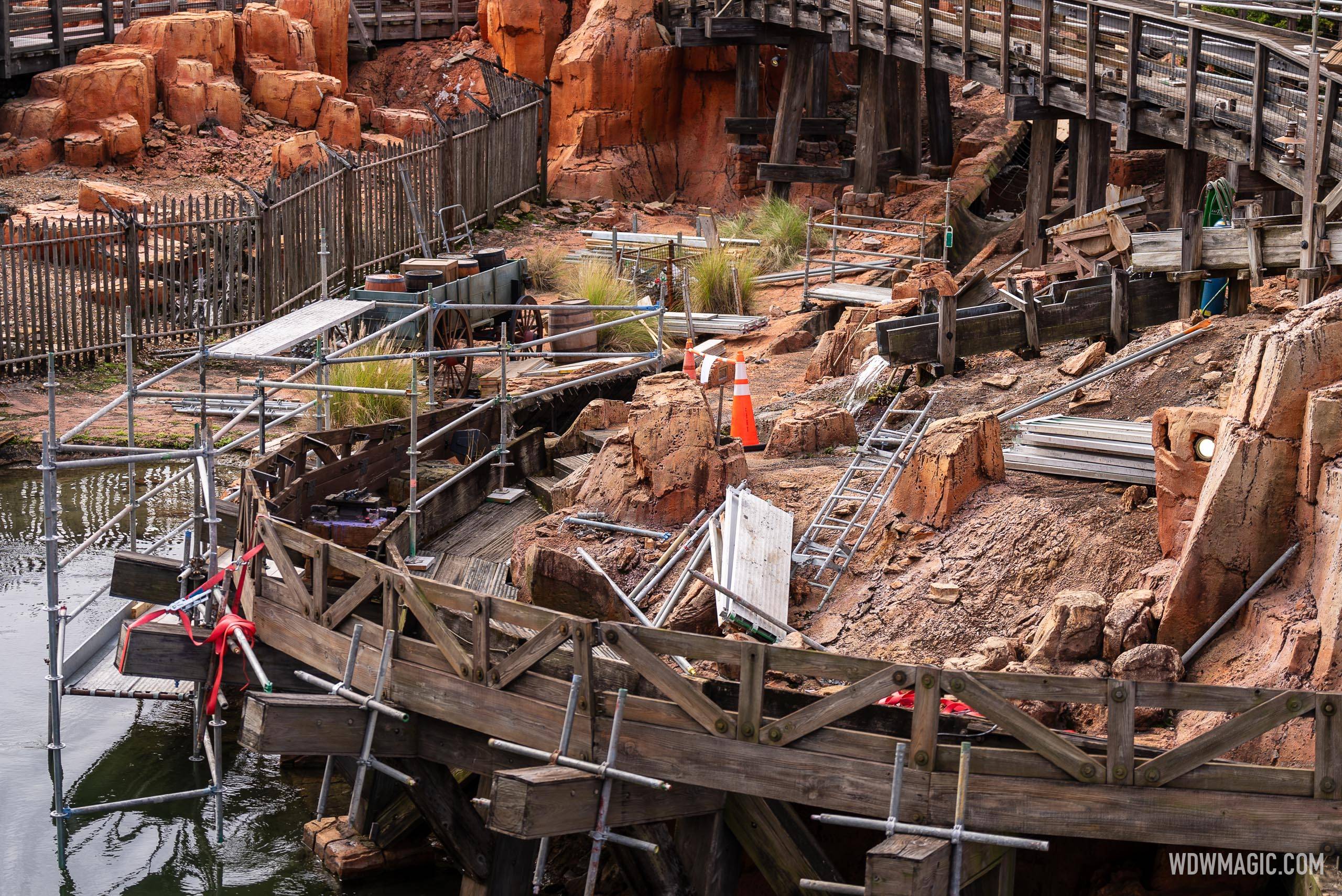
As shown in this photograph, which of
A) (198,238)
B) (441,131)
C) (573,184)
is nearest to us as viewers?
(198,238)

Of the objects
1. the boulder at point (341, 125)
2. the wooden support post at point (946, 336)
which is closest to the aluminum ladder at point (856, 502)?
the wooden support post at point (946, 336)

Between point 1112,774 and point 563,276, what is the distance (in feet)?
54.5

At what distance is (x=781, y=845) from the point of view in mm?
7973

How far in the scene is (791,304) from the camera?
21.9m

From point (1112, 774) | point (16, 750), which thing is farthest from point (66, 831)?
point (1112, 774)

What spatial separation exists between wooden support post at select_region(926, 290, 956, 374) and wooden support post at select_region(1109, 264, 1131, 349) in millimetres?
1457

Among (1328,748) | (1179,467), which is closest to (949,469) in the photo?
(1179,467)

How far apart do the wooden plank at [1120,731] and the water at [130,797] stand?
454cm

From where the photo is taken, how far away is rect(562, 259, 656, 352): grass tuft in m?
19.5

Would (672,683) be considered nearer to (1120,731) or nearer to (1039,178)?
(1120,731)

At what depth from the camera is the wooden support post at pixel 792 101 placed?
88.3ft

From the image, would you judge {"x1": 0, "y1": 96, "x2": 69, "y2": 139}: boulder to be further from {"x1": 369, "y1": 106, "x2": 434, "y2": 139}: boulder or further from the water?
the water

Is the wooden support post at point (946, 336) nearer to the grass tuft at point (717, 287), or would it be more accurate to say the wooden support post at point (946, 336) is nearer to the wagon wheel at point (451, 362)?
the wagon wheel at point (451, 362)

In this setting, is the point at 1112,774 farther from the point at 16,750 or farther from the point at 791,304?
the point at 791,304
